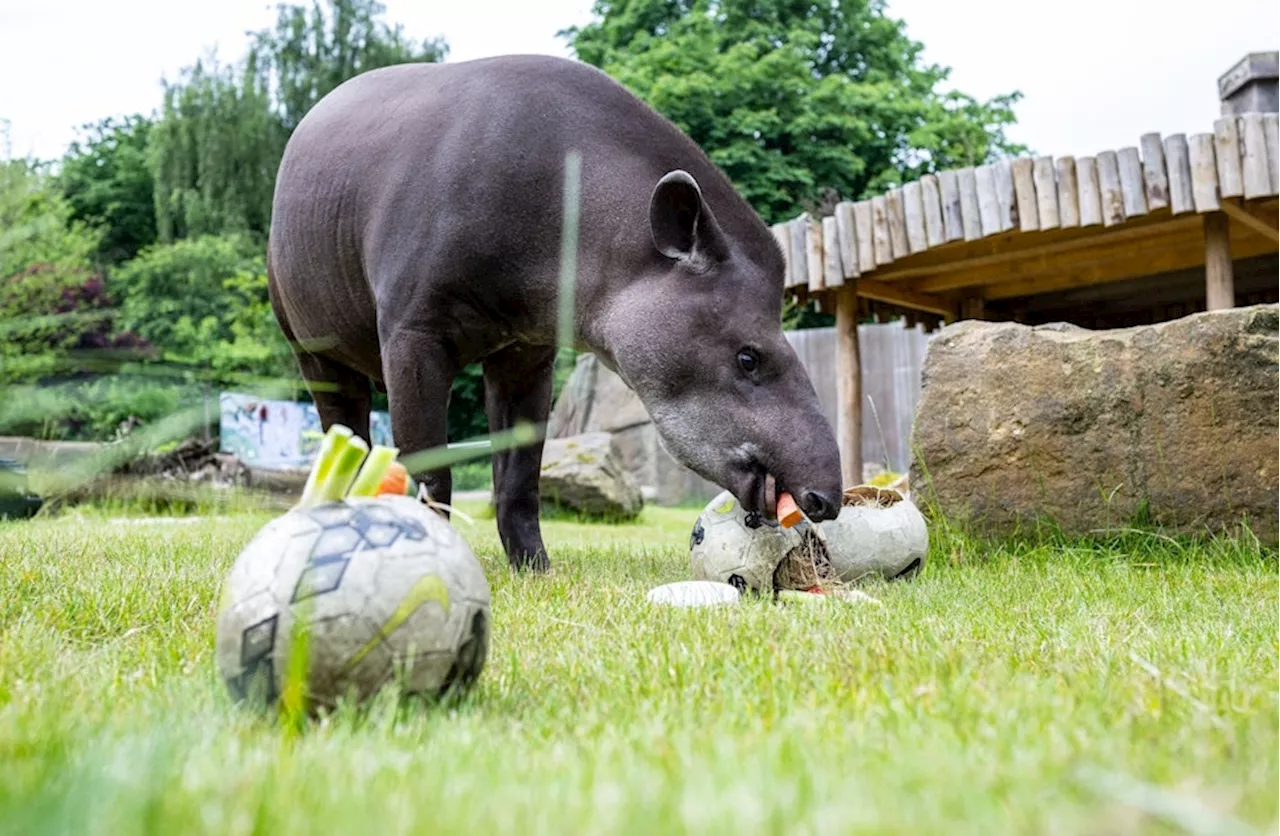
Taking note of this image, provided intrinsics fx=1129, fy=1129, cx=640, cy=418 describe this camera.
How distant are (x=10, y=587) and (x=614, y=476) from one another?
8.79 m

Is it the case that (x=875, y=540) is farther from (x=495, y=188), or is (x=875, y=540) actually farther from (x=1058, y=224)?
(x=1058, y=224)

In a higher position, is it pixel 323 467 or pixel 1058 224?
pixel 1058 224

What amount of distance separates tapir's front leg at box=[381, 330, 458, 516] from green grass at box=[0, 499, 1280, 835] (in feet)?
3.44

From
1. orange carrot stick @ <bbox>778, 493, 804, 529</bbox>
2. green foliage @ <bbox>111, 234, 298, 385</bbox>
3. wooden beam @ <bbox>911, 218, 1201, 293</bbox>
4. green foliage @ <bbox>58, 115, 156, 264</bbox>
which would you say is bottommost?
orange carrot stick @ <bbox>778, 493, 804, 529</bbox>

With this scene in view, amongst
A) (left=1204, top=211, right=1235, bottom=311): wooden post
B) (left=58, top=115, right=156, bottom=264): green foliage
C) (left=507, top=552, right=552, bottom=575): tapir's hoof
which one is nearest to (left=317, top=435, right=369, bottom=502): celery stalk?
(left=507, top=552, right=552, bottom=575): tapir's hoof

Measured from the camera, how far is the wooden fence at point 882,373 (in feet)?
58.1

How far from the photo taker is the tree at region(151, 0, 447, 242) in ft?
81.2

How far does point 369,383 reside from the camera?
570cm

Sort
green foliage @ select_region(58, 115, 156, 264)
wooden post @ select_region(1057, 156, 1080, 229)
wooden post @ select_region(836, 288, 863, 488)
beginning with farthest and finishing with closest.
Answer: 1. green foliage @ select_region(58, 115, 156, 264)
2. wooden post @ select_region(836, 288, 863, 488)
3. wooden post @ select_region(1057, 156, 1080, 229)

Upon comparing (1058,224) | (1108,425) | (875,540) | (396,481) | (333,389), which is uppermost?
(1058,224)

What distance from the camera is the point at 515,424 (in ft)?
15.9

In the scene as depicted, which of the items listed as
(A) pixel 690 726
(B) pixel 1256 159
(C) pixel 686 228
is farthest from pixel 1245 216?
(A) pixel 690 726

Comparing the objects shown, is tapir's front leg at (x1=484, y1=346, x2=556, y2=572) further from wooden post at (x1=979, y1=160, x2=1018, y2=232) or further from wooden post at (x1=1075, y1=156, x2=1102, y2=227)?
wooden post at (x1=1075, y1=156, x2=1102, y2=227)

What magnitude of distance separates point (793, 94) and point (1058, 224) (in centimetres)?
2065
